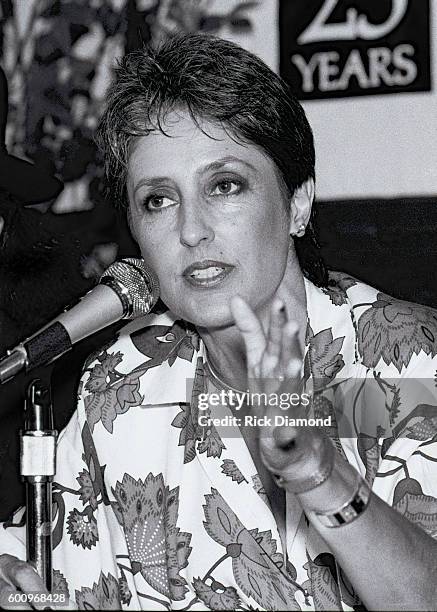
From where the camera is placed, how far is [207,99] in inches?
49.8

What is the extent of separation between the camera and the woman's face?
122 cm

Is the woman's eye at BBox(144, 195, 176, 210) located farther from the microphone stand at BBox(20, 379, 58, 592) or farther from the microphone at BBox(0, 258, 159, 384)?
the microphone stand at BBox(20, 379, 58, 592)

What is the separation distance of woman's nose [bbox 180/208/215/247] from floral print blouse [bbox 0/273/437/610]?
0.86 ft

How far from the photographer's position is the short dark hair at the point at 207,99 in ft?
4.17

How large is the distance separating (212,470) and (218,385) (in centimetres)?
17

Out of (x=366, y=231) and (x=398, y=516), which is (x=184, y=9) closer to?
(x=366, y=231)

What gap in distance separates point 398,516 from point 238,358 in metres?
0.48

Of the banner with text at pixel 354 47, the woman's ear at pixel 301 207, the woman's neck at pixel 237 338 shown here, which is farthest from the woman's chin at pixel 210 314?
the banner with text at pixel 354 47

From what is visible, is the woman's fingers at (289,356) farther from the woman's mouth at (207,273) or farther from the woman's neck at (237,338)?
the woman's neck at (237,338)

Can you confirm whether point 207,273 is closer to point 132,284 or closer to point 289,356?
point 132,284

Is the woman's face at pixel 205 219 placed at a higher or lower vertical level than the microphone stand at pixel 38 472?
higher

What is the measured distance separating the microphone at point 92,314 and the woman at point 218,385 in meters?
0.18

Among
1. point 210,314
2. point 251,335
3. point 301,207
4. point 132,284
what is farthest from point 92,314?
point 301,207

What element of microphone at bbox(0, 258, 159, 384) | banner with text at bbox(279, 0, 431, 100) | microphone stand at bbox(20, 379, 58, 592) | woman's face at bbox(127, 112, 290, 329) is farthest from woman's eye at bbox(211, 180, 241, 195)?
banner with text at bbox(279, 0, 431, 100)
